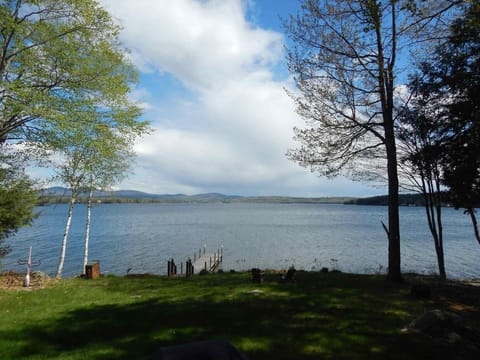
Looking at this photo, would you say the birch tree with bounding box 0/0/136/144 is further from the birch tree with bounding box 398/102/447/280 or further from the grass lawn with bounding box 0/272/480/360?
the birch tree with bounding box 398/102/447/280

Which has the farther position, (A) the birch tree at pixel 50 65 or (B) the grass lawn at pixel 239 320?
(A) the birch tree at pixel 50 65

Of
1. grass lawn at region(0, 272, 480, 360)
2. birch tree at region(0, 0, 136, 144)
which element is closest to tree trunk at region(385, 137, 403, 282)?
grass lawn at region(0, 272, 480, 360)

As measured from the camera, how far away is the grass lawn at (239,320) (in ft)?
19.3

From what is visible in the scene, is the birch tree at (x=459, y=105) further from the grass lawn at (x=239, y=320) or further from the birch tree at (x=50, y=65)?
the birch tree at (x=50, y=65)

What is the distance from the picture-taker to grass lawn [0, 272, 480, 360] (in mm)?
5875

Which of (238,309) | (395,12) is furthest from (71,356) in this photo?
(395,12)

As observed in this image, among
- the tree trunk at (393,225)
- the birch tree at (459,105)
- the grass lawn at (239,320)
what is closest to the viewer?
the grass lawn at (239,320)

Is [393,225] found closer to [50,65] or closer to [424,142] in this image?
[424,142]

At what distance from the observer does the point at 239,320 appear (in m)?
7.50

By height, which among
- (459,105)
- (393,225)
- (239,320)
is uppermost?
(459,105)

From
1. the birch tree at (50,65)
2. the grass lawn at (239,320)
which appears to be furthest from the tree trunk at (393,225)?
the birch tree at (50,65)

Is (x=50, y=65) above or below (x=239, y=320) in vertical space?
above

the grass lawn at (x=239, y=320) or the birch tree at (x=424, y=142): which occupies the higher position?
the birch tree at (x=424, y=142)

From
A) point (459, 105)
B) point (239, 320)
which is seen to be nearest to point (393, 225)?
point (459, 105)
